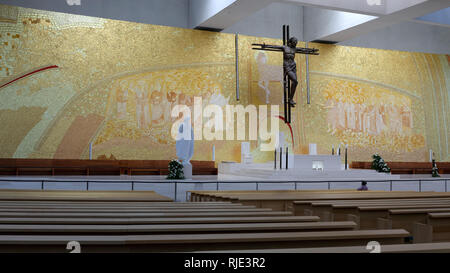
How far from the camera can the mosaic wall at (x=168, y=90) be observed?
14016 mm

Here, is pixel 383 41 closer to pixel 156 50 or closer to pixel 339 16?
pixel 339 16

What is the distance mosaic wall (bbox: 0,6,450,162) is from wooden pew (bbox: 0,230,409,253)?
1354cm

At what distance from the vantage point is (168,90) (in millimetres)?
15672

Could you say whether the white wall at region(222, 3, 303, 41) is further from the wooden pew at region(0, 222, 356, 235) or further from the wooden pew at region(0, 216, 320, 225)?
the wooden pew at region(0, 222, 356, 235)

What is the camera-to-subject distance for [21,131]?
13.8 m

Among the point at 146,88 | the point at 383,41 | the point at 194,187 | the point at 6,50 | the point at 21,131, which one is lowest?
the point at 194,187

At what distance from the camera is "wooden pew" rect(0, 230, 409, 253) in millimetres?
1483

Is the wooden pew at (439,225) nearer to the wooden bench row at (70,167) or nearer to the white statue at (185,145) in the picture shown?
the white statue at (185,145)

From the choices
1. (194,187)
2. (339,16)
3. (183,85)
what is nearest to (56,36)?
(183,85)

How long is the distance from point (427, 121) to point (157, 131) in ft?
38.8

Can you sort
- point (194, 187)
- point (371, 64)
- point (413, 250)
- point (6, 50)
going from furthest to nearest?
point (371, 64)
point (6, 50)
point (194, 187)
point (413, 250)

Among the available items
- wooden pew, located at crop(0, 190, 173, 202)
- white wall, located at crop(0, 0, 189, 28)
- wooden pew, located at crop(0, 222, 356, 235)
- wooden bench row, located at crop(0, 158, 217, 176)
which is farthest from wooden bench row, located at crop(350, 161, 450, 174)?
wooden pew, located at crop(0, 222, 356, 235)

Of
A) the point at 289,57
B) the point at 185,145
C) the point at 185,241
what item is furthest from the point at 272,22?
the point at 185,241

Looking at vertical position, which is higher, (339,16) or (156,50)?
(339,16)
